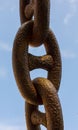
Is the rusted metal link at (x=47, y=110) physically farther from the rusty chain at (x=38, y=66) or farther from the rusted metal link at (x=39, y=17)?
the rusted metal link at (x=39, y=17)

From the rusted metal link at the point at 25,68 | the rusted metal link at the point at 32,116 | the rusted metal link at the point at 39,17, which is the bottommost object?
the rusted metal link at the point at 32,116

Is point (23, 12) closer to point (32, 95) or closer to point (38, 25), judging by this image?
point (38, 25)

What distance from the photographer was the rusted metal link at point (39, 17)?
979mm

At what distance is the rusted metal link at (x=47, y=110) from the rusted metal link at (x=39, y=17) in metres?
0.12

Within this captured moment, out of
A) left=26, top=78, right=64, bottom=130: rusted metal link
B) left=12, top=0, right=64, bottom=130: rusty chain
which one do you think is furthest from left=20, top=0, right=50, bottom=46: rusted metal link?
left=26, top=78, right=64, bottom=130: rusted metal link

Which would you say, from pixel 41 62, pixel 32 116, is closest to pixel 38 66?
pixel 41 62

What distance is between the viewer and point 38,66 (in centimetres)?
105

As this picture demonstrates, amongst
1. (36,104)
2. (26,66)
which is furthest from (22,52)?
(36,104)

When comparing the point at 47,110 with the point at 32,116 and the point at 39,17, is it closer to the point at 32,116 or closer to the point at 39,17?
the point at 32,116

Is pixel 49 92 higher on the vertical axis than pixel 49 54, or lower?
lower

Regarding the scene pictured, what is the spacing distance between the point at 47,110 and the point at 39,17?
0.25 metres

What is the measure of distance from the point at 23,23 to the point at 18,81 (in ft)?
0.67

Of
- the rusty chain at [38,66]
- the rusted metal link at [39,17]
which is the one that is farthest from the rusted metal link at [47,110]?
the rusted metal link at [39,17]

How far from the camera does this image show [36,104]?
1.00m
